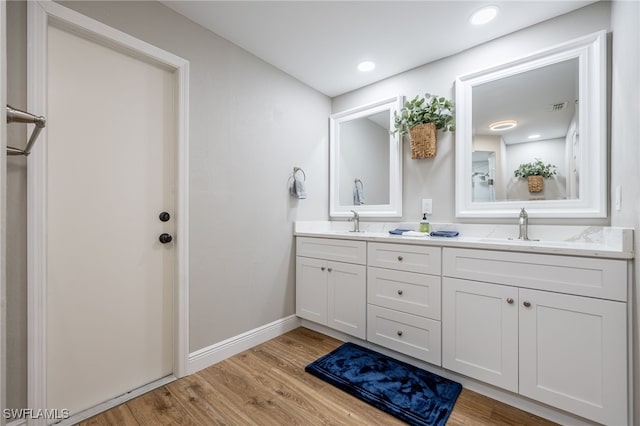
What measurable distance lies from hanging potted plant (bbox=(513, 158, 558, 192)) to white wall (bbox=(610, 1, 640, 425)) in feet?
1.01

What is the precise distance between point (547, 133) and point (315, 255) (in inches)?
76.2

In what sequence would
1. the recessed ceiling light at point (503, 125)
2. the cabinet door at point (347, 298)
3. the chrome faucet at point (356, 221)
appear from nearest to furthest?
the recessed ceiling light at point (503, 125) → the cabinet door at point (347, 298) → the chrome faucet at point (356, 221)

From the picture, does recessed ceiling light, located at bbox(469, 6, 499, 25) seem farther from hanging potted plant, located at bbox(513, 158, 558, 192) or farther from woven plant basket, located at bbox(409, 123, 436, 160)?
hanging potted plant, located at bbox(513, 158, 558, 192)

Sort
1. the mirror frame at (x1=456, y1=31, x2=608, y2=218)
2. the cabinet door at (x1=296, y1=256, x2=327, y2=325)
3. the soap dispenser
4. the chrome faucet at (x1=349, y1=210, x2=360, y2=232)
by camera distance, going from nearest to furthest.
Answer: the mirror frame at (x1=456, y1=31, x2=608, y2=218) → the soap dispenser → the cabinet door at (x1=296, y1=256, x2=327, y2=325) → the chrome faucet at (x1=349, y1=210, x2=360, y2=232)

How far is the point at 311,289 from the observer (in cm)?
252

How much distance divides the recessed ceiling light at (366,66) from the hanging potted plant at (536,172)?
1432 mm

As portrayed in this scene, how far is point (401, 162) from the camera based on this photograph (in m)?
2.53

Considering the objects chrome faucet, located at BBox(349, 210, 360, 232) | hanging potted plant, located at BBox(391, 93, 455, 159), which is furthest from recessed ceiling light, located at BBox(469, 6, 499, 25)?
chrome faucet, located at BBox(349, 210, 360, 232)

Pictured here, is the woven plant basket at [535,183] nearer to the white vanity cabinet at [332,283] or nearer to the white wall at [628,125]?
the white wall at [628,125]

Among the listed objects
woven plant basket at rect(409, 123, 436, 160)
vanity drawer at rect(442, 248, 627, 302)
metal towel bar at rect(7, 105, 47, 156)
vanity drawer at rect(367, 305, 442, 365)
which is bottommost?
vanity drawer at rect(367, 305, 442, 365)

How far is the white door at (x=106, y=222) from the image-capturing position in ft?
4.75

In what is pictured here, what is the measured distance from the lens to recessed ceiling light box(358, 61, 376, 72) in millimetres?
2395

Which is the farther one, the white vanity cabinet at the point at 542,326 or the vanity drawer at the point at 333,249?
the vanity drawer at the point at 333,249

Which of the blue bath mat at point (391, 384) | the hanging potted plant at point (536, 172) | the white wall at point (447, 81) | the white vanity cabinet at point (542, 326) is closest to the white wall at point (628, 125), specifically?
the white vanity cabinet at point (542, 326)
